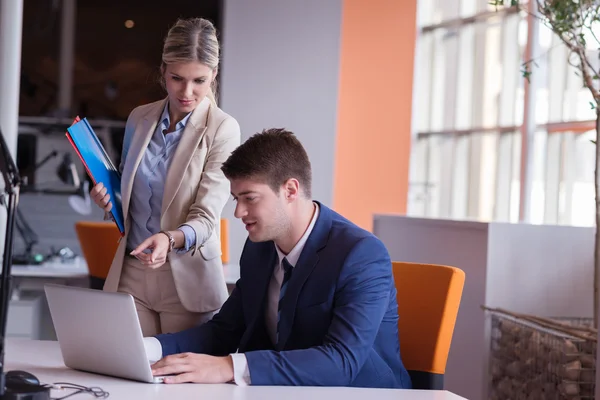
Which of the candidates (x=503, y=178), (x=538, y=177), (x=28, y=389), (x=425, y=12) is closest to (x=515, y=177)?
(x=503, y=178)

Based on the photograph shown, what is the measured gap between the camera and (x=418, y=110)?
7582mm

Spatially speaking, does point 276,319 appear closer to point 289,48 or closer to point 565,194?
point 565,194

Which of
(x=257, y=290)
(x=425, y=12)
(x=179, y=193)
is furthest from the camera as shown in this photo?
(x=425, y=12)

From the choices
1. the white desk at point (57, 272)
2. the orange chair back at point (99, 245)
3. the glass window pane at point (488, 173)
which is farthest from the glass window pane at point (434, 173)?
the orange chair back at point (99, 245)

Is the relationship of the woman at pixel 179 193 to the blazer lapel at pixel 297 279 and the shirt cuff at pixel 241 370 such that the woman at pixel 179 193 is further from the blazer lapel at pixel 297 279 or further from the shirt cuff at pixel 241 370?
the shirt cuff at pixel 241 370

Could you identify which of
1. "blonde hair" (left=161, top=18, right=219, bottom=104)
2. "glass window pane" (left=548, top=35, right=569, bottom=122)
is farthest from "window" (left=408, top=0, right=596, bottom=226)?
"blonde hair" (left=161, top=18, right=219, bottom=104)

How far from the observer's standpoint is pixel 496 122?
6238 millimetres

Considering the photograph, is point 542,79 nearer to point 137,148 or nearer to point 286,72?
point 286,72

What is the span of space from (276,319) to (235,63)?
4001 mm

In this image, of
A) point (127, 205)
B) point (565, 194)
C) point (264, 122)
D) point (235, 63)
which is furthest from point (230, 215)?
point (127, 205)

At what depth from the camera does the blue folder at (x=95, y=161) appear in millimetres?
2062

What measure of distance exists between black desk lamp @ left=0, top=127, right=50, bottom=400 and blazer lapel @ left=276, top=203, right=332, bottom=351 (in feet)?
2.17

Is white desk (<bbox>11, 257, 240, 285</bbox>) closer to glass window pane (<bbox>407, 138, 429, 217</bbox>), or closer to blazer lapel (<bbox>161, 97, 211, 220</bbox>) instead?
blazer lapel (<bbox>161, 97, 211, 220</bbox>)

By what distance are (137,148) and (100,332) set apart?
70 centimetres
